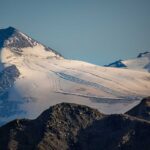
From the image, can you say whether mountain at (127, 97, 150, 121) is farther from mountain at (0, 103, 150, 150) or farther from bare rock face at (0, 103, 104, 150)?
mountain at (0, 103, 150, 150)

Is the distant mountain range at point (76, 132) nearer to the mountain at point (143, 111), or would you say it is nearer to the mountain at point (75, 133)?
the mountain at point (75, 133)

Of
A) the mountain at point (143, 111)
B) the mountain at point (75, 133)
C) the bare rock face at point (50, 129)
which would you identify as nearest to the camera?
the mountain at point (75, 133)

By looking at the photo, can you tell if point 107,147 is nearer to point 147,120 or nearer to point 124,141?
point 124,141

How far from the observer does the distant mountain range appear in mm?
155375

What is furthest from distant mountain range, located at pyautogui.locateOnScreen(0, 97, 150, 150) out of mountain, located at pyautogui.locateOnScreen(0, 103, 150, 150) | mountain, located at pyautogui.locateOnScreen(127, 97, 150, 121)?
mountain, located at pyautogui.locateOnScreen(127, 97, 150, 121)

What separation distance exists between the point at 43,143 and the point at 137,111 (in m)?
35.9

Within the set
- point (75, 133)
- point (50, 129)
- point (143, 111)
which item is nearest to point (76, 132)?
point (75, 133)

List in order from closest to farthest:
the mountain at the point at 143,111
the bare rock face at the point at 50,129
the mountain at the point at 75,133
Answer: the mountain at the point at 75,133
the bare rock face at the point at 50,129
the mountain at the point at 143,111

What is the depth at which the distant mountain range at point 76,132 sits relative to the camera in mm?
155375

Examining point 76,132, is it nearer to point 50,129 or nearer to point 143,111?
point 50,129

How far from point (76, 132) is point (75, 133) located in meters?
0.58

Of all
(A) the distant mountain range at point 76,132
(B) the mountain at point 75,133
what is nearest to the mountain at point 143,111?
(A) the distant mountain range at point 76,132

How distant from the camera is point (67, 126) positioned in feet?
545

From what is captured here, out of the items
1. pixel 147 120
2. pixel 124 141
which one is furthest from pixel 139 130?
pixel 147 120
